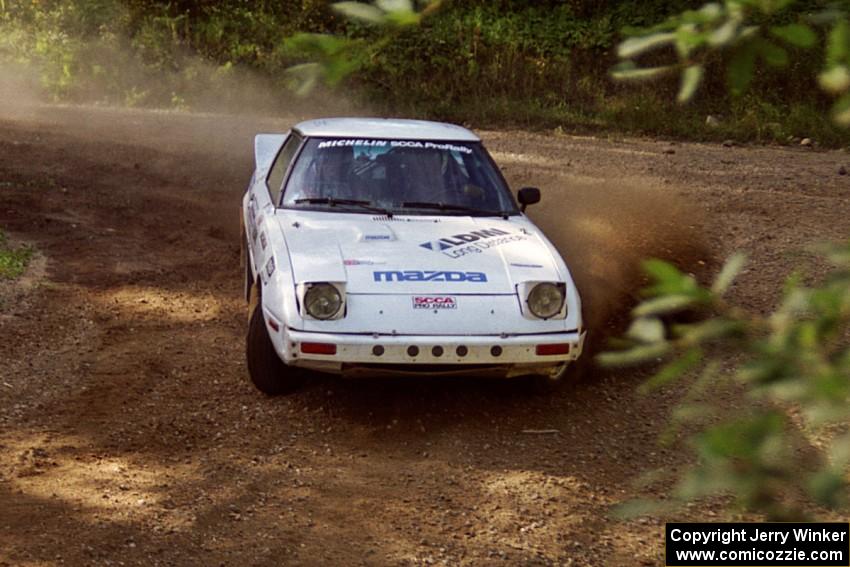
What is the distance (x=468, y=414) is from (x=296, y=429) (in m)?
0.98

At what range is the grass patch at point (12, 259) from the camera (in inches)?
371

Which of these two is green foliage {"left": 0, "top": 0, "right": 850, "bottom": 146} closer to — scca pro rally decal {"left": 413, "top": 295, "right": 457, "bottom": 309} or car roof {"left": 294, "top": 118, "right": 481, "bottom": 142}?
car roof {"left": 294, "top": 118, "right": 481, "bottom": 142}

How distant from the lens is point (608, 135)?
1838cm

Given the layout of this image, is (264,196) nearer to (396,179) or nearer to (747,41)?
(396,179)

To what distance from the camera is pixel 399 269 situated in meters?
6.23

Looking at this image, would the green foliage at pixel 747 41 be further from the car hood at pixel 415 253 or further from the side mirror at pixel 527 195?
the side mirror at pixel 527 195

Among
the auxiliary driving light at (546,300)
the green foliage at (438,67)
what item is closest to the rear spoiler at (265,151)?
the auxiliary driving light at (546,300)

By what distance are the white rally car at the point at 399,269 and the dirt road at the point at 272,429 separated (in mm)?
443

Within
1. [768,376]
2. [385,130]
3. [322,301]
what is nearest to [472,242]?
[322,301]

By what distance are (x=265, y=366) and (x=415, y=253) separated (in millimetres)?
1087

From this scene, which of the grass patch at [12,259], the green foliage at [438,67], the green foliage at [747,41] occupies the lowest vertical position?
the green foliage at [438,67]

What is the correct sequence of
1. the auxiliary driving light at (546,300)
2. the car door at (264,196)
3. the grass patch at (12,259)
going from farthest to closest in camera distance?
the grass patch at (12,259)
the car door at (264,196)
the auxiliary driving light at (546,300)

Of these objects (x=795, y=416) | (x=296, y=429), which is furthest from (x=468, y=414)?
(x=795, y=416)

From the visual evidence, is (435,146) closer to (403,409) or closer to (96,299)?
(403,409)
